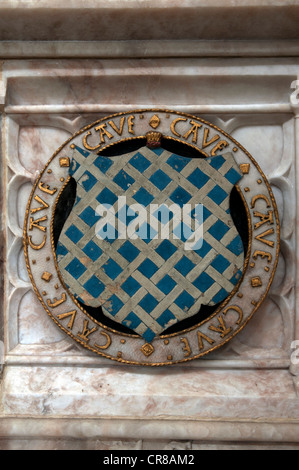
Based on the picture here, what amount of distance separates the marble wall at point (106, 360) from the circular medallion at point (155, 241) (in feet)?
0.44

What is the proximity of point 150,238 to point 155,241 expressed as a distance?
3 cm

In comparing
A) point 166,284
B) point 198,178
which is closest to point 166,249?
point 166,284

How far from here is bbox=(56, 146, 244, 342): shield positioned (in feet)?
7.69

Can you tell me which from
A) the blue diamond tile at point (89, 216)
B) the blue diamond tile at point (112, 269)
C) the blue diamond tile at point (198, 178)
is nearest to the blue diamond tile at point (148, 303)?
the blue diamond tile at point (112, 269)

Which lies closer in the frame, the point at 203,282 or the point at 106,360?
the point at 203,282

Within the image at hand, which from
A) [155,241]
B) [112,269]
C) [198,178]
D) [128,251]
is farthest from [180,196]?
[112,269]

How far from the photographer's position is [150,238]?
238 cm

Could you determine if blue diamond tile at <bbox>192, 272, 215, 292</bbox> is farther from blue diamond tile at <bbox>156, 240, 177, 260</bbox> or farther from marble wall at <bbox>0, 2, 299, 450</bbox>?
marble wall at <bbox>0, 2, 299, 450</bbox>

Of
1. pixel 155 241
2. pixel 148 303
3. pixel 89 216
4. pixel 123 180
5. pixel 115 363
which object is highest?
pixel 123 180

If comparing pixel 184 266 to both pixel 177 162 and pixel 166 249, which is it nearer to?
pixel 166 249

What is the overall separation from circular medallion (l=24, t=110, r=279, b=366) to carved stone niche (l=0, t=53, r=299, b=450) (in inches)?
5.3

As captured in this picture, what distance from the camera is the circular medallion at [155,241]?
2.35 metres

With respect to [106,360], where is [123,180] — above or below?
above

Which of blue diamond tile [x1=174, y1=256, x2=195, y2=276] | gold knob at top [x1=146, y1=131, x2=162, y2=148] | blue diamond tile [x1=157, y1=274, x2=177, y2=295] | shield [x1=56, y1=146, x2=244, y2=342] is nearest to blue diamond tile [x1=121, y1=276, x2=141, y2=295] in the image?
shield [x1=56, y1=146, x2=244, y2=342]
